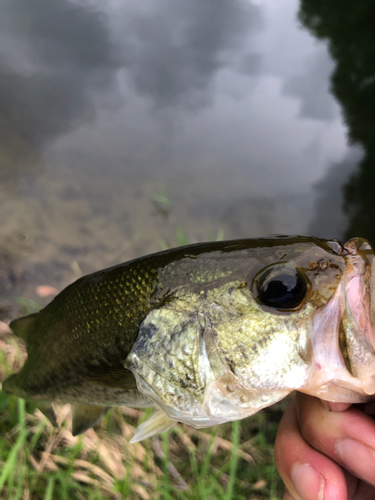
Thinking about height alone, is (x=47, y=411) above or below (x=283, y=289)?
below

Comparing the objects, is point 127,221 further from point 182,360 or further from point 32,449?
point 182,360

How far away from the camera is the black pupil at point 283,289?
1078mm

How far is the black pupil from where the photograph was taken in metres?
1.08

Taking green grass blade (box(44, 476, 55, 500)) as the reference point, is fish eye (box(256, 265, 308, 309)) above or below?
above

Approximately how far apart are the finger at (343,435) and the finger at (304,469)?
0.04 m

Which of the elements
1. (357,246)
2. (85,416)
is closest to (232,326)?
(357,246)

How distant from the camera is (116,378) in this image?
132cm

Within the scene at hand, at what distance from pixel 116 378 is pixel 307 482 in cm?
82

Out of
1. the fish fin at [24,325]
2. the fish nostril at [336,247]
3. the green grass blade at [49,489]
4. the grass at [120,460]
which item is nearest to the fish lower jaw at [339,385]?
the fish nostril at [336,247]

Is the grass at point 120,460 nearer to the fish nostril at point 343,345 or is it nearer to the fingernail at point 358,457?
the fingernail at point 358,457

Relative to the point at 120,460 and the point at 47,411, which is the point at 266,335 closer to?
the point at 47,411

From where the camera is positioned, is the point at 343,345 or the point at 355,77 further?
the point at 355,77

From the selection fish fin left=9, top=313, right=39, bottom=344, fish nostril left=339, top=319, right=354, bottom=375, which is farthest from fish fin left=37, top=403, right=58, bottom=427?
fish nostril left=339, top=319, right=354, bottom=375

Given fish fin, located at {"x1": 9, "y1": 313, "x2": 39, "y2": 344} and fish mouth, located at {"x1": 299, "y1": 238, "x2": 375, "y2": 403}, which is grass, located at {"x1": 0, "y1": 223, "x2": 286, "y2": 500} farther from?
fish mouth, located at {"x1": 299, "y1": 238, "x2": 375, "y2": 403}
